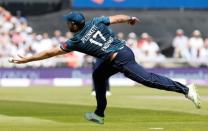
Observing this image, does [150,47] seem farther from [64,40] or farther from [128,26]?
[64,40]

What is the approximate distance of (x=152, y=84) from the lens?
954 centimetres

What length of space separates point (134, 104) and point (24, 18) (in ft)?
29.7

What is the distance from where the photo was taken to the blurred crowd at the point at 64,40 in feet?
74.1

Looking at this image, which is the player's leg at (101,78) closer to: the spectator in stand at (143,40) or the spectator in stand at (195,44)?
the spectator in stand at (143,40)

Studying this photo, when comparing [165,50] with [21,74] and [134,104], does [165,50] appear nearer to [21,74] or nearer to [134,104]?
[21,74]

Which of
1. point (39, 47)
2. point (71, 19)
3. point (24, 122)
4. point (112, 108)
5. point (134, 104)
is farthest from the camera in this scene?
point (39, 47)

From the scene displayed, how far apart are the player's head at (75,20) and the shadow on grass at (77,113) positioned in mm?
2169

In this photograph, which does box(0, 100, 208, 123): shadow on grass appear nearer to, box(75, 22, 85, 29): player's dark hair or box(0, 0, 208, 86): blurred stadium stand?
box(75, 22, 85, 29): player's dark hair

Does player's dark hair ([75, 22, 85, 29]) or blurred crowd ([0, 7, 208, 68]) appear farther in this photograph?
blurred crowd ([0, 7, 208, 68])

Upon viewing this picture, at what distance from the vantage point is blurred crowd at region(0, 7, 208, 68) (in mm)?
22594

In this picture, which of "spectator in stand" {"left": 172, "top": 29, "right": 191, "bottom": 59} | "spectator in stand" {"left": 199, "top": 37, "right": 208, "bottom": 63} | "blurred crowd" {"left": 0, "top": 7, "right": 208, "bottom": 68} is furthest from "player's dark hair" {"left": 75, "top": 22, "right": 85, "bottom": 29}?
"spectator in stand" {"left": 199, "top": 37, "right": 208, "bottom": 63}

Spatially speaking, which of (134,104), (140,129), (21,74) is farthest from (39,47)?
(140,129)

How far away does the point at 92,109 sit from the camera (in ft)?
44.4

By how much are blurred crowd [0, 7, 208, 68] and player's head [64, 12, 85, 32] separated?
42.1 feet
